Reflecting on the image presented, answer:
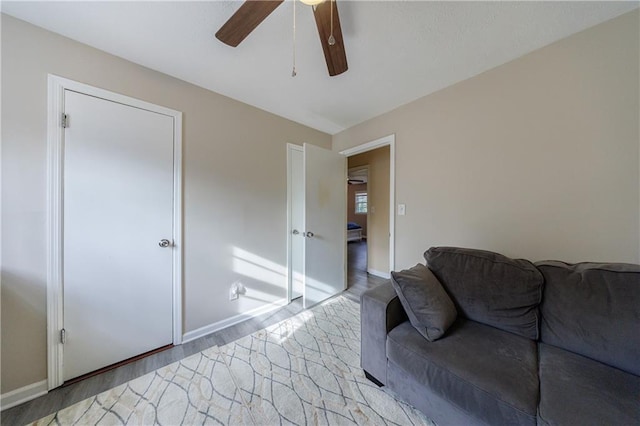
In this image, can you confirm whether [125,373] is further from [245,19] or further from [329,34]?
[329,34]

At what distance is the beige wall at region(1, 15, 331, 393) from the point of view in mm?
1262

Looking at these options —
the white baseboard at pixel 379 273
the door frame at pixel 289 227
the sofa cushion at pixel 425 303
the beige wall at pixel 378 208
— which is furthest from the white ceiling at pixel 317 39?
the white baseboard at pixel 379 273

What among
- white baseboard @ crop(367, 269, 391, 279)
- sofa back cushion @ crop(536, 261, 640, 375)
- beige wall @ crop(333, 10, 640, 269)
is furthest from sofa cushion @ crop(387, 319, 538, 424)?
white baseboard @ crop(367, 269, 391, 279)

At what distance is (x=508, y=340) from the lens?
116 cm

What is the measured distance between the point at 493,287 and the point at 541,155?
1068 mm

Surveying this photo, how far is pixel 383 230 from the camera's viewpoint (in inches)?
147

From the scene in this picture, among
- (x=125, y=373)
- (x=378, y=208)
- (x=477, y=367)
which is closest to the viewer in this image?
(x=477, y=367)

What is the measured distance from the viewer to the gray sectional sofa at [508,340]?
847 millimetres

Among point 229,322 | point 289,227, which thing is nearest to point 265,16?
point 289,227

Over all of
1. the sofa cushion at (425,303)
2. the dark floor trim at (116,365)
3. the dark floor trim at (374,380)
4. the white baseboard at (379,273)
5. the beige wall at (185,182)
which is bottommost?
the dark floor trim at (116,365)

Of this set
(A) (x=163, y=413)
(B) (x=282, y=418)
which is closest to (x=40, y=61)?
(A) (x=163, y=413)

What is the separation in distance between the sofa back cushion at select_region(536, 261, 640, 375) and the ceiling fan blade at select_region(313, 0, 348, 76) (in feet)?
5.98

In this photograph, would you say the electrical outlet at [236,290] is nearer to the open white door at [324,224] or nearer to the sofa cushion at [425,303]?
the open white door at [324,224]

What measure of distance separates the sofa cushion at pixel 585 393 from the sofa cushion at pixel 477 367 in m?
0.04
